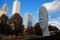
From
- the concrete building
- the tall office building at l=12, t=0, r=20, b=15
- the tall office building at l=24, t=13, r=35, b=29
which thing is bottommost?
the concrete building

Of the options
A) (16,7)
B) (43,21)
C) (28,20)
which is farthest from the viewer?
(28,20)

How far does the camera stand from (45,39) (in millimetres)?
5328

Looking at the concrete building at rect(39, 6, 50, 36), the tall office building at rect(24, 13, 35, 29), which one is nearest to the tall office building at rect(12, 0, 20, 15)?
the tall office building at rect(24, 13, 35, 29)

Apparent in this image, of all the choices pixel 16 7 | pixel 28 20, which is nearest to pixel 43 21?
pixel 16 7

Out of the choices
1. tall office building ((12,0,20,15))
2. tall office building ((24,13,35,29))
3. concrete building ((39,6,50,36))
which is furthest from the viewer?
tall office building ((24,13,35,29))

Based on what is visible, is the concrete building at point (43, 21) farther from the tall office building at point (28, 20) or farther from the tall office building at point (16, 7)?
the tall office building at point (28, 20)

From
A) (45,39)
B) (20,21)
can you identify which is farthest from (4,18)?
(45,39)

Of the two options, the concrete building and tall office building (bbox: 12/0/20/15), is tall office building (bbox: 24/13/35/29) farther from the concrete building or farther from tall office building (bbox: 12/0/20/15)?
the concrete building

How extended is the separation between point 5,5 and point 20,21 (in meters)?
41.8

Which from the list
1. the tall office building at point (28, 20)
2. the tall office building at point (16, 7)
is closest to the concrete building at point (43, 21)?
the tall office building at point (16, 7)

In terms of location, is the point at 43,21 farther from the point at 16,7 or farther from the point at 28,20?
the point at 28,20

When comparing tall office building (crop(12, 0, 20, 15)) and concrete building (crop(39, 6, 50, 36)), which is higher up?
tall office building (crop(12, 0, 20, 15))

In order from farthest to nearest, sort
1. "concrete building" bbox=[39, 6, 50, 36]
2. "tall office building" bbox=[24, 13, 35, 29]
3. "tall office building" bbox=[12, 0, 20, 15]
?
1. "tall office building" bbox=[24, 13, 35, 29]
2. "tall office building" bbox=[12, 0, 20, 15]
3. "concrete building" bbox=[39, 6, 50, 36]

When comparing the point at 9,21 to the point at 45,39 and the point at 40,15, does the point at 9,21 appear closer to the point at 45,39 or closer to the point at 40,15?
the point at 40,15
